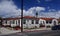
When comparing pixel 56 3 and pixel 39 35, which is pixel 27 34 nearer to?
pixel 39 35

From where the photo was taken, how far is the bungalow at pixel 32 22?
54.6 ft

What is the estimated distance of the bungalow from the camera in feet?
54.6

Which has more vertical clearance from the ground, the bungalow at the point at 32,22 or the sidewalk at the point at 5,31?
the bungalow at the point at 32,22

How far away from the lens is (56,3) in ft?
54.4

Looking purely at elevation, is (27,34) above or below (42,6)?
below

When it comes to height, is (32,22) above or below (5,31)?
above

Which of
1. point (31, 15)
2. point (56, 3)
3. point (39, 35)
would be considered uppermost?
point (56, 3)

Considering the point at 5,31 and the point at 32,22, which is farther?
the point at 32,22

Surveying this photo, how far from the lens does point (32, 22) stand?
1691cm

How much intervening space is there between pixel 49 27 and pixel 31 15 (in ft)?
6.12

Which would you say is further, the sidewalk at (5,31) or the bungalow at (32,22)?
the bungalow at (32,22)

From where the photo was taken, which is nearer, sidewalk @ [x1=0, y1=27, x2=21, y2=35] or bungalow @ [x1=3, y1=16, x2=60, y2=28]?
sidewalk @ [x1=0, y1=27, x2=21, y2=35]

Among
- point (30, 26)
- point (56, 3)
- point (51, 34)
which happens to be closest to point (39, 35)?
point (51, 34)

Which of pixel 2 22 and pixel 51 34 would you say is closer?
pixel 51 34
